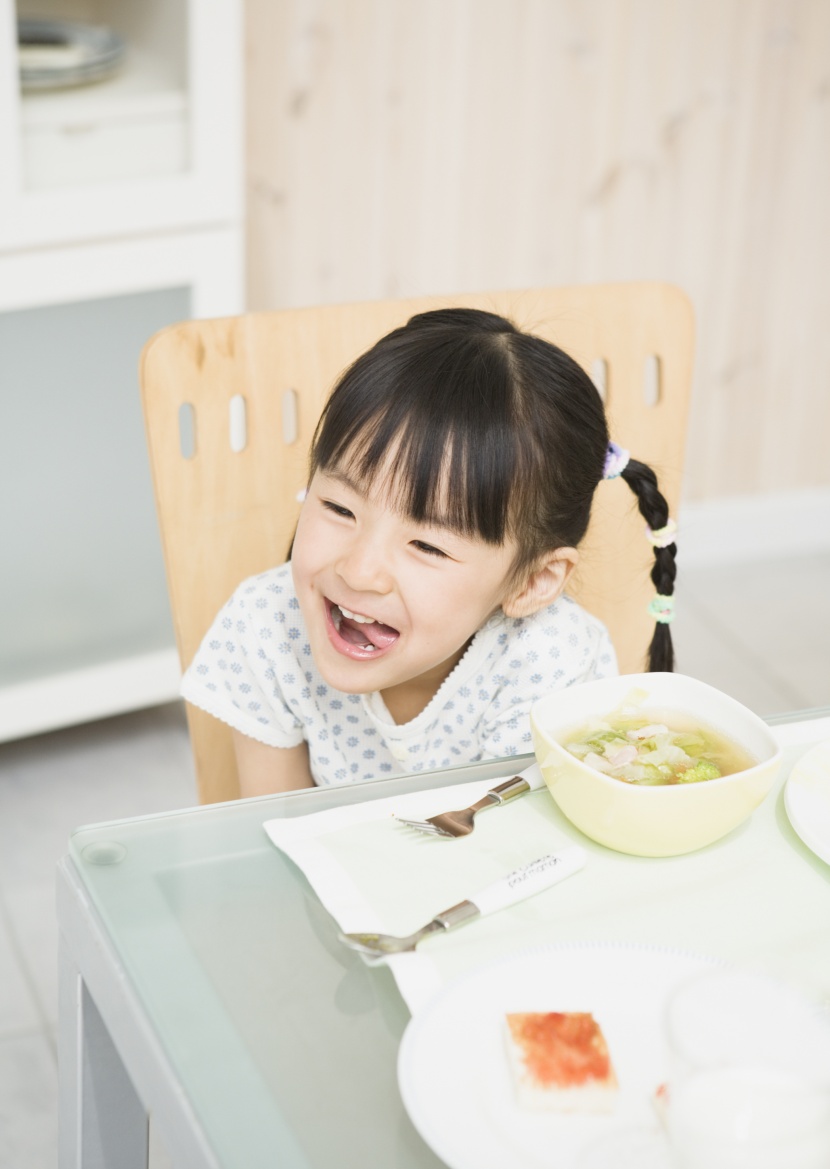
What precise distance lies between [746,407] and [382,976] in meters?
2.13

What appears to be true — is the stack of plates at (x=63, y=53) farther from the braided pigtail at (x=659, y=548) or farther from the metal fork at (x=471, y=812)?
the metal fork at (x=471, y=812)

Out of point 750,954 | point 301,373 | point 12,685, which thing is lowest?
point 12,685

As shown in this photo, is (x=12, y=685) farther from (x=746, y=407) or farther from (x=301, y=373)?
(x=746, y=407)

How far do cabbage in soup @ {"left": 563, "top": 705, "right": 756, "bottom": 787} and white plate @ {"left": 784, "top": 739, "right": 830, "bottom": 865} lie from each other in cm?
4

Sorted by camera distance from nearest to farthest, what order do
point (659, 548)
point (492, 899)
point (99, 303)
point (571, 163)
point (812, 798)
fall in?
point (492, 899), point (812, 798), point (659, 548), point (99, 303), point (571, 163)

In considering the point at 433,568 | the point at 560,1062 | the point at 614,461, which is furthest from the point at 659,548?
the point at 560,1062

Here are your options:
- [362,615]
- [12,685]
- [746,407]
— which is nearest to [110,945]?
[362,615]

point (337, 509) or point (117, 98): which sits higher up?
point (117, 98)

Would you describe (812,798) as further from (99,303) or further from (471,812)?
(99,303)

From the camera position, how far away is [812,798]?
0.79m

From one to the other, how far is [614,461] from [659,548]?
80 millimetres

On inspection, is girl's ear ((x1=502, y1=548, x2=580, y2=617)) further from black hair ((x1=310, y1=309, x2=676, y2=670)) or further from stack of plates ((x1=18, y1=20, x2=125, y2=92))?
stack of plates ((x1=18, y1=20, x2=125, y2=92))

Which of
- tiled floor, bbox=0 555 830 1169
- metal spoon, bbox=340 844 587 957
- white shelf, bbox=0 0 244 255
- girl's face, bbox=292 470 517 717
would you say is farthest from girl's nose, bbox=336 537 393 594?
white shelf, bbox=0 0 244 255

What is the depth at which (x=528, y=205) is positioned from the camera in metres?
2.27
